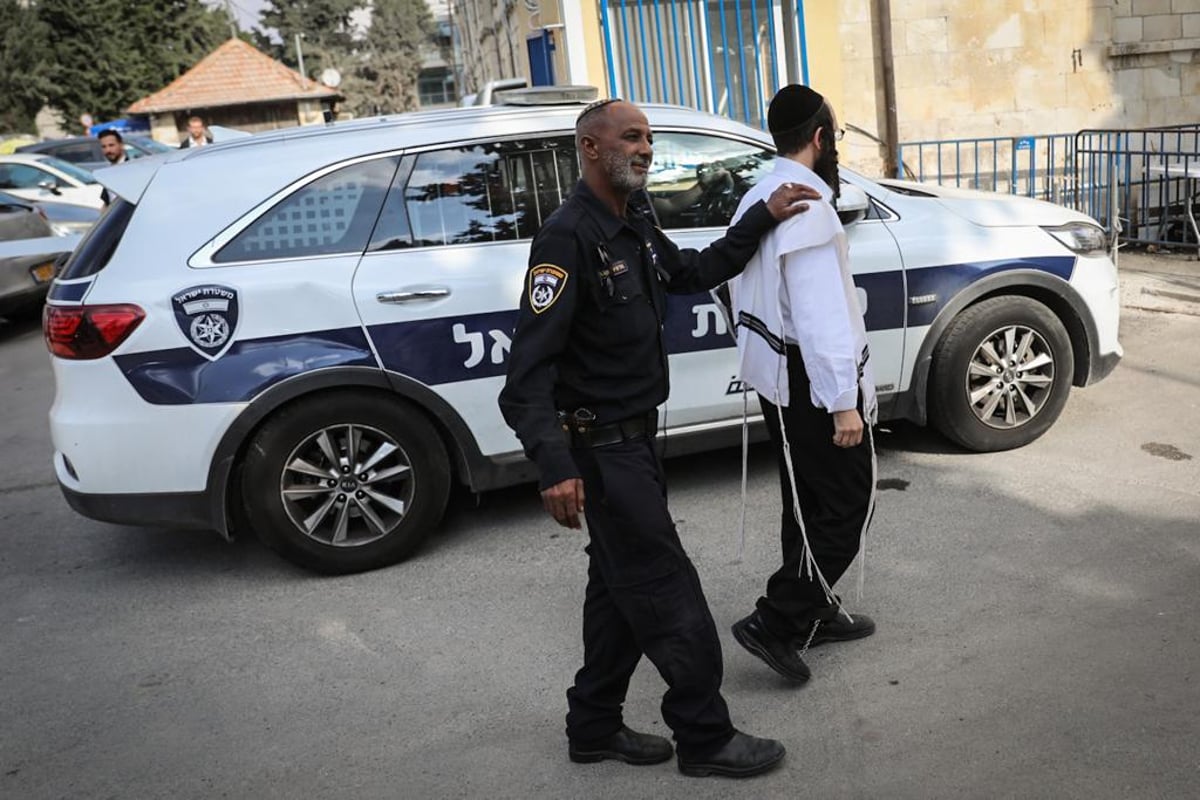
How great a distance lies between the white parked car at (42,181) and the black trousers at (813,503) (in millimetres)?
14521

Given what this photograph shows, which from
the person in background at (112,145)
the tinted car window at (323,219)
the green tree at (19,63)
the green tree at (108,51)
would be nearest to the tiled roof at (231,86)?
the green tree at (19,63)

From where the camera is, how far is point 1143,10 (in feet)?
37.2

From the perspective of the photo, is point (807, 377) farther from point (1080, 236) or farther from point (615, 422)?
point (1080, 236)

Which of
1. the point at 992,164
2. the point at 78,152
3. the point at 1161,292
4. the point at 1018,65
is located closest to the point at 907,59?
the point at 1018,65

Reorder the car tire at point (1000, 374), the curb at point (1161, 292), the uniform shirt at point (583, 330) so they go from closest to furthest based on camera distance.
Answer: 1. the uniform shirt at point (583, 330)
2. the car tire at point (1000, 374)
3. the curb at point (1161, 292)

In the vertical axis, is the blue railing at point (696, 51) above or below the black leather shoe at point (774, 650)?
above

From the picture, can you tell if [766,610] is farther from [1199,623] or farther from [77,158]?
[77,158]

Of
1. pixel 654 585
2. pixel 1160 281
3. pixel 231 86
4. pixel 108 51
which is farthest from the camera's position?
pixel 108 51

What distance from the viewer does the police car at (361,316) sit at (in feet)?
14.6

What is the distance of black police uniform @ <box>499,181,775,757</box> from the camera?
289cm

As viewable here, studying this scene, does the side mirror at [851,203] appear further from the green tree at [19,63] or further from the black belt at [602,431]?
the green tree at [19,63]

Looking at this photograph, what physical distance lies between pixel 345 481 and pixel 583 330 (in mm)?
1997

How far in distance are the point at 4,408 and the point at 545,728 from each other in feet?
21.3

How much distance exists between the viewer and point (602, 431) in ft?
9.91
